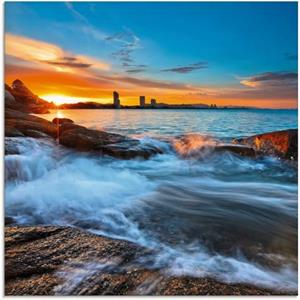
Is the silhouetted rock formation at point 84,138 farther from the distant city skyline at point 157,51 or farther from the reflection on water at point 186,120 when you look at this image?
the distant city skyline at point 157,51

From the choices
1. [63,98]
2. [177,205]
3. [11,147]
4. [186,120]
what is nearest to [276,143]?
[186,120]

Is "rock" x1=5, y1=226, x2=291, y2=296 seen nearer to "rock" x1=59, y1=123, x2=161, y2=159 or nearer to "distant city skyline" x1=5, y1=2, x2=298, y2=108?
"distant city skyline" x1=5, y1=2, x2=298, y2=108

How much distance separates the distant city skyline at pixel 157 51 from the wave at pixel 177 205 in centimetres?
97

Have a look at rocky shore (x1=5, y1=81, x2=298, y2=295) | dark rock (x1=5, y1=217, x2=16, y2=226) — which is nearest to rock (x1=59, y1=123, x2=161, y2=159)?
dark rock (x1=5, y1=217, x2=16, y2=226)

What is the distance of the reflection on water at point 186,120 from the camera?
345 cm

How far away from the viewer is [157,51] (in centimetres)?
303

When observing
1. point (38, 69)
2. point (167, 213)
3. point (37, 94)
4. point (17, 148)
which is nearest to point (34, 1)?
point (38, 69)

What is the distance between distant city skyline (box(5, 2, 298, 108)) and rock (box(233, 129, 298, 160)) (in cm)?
111

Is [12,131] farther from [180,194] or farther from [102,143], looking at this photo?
[180,194]

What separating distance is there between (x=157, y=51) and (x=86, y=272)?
2.22 meters

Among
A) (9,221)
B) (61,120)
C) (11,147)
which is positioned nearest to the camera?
(9,221)

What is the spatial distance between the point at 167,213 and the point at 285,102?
1.77 metres

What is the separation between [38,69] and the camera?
3.16 metres

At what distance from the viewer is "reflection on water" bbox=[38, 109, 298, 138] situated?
3449 mm
